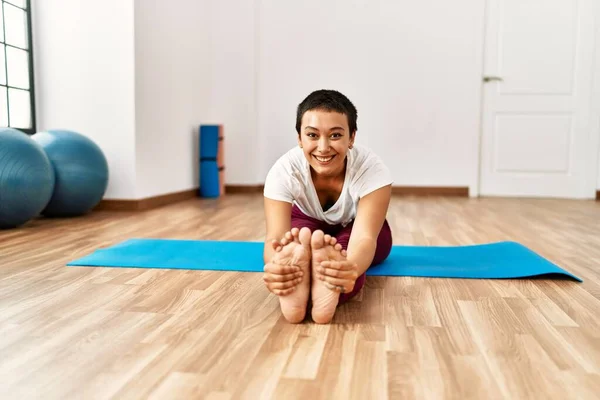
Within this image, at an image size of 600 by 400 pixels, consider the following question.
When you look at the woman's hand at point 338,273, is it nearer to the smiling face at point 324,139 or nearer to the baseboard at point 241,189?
the smiling face at point 324,139

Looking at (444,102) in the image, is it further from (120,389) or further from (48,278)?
(120,389)

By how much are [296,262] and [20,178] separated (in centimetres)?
205

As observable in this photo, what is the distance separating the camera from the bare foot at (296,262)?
1464 mm

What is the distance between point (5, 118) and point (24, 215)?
2.90 ft

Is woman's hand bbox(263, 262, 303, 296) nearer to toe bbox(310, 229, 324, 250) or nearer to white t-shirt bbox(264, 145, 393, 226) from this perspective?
toe bbox(310, 229, 324, 250)

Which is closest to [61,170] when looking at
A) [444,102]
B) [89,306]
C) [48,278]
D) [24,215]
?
[24,215]

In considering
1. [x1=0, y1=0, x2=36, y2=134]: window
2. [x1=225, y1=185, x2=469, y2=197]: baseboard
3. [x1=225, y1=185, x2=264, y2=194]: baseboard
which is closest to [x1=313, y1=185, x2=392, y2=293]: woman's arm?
[x1=0, y1=0, x2=36, y2=134]: window

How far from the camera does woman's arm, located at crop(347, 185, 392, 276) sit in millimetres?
1635

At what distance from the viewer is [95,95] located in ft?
12.7

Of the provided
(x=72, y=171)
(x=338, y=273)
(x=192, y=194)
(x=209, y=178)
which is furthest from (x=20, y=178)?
(x=209, y=178)

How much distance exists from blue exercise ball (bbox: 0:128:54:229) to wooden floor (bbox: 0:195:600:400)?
1.70ft

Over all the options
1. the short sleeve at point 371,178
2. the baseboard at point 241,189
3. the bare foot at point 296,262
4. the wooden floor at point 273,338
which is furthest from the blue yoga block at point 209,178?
the bare foot at point 296,262

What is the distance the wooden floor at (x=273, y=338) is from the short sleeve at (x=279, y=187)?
A: 1.02ft

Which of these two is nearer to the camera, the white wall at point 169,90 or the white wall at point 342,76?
the white wall at point 169,90
